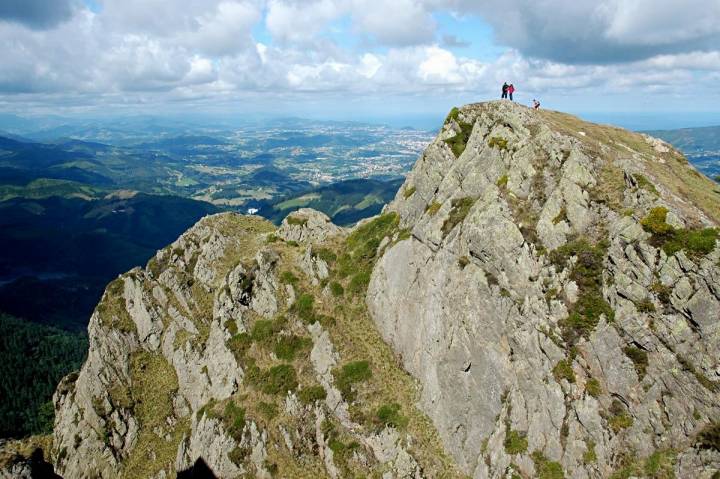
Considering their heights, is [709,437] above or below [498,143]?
below

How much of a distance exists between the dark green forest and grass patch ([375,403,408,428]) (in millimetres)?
109984

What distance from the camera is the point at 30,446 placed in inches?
2788

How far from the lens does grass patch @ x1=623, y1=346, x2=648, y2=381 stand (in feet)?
97.3

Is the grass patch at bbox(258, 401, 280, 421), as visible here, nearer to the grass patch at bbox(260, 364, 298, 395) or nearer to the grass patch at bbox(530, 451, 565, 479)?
the grass patch at bbox(260, 364, 298, 395)

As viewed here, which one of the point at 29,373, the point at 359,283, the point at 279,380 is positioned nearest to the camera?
the point at 279,380

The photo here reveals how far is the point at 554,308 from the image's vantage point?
1347 inches

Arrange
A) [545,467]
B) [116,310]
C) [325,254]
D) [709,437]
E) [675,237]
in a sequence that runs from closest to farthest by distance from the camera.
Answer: [709,437]
[675,237]
[545,467]
[325,254]
[116,310]

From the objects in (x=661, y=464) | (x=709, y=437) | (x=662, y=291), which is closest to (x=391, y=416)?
(x=661, y=464)

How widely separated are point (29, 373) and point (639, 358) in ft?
672

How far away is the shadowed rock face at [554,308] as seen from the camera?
94.6ft

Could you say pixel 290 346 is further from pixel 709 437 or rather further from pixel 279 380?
pixel 709 437

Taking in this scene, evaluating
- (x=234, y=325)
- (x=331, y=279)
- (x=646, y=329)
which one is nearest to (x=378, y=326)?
(x=331, y=279)

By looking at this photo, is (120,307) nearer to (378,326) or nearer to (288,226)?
(288,226)

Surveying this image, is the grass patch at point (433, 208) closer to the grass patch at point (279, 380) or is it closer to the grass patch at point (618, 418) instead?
the grass patch at point (279, 380)
